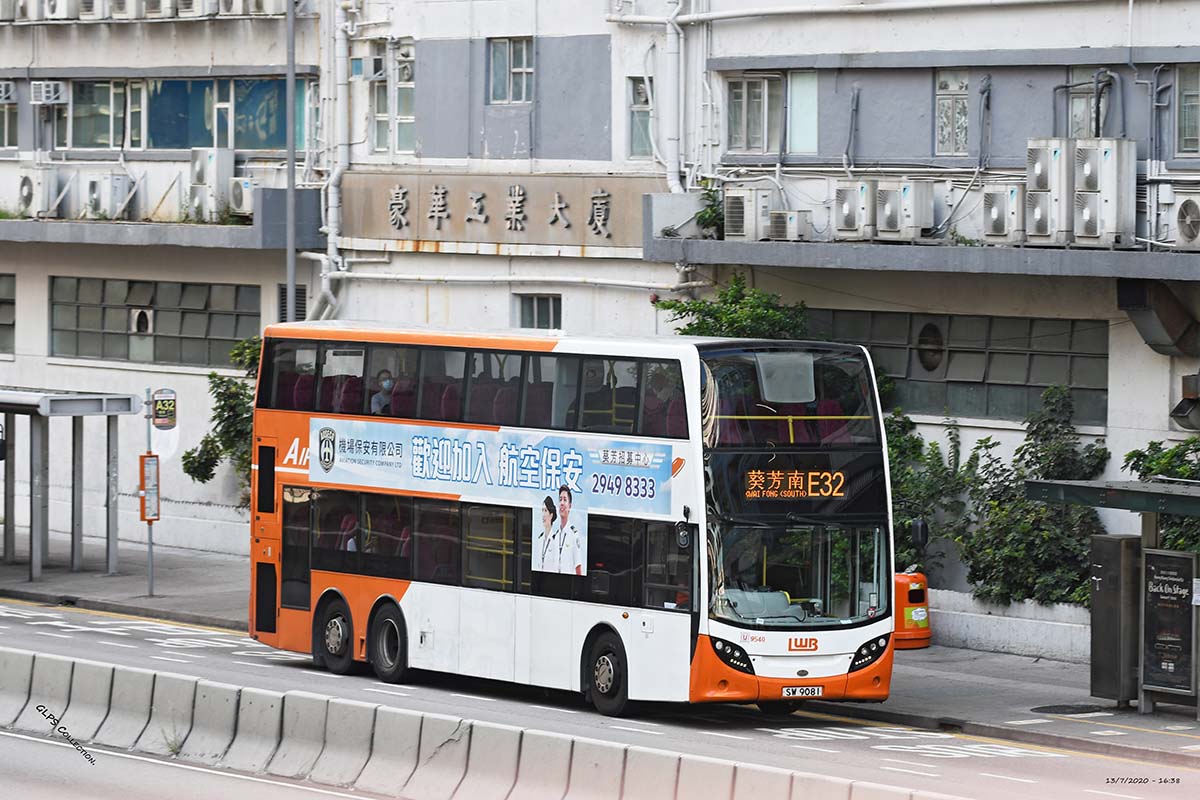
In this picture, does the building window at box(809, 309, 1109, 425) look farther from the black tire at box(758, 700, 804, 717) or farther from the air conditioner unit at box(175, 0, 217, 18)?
the air conditioner unit at box(175, 0, 217, 18)

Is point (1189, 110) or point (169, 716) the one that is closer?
point (169, 716)

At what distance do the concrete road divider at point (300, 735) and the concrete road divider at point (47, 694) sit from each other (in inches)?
124

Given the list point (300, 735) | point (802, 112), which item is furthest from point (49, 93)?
point (300, 735)

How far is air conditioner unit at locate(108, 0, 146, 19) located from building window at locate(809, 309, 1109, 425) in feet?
49.3

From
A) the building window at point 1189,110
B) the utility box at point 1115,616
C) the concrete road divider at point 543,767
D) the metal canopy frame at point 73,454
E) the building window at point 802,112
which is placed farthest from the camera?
the metal canopy frame at point 73,454

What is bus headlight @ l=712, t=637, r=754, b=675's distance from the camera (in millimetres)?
20812

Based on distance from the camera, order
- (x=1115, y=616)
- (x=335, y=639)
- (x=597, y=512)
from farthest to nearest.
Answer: (x=335, y=639)
(x=1115, y=616)
(x=597, y=512)

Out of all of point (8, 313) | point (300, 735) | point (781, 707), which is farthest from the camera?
point (8, 313)

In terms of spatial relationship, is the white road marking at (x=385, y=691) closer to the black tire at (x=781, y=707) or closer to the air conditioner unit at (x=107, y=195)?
the black tire at (x=781, y=707)

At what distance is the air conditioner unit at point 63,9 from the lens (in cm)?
3981

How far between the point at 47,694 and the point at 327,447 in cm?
570

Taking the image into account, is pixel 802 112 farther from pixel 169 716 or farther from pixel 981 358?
pixel 169 716

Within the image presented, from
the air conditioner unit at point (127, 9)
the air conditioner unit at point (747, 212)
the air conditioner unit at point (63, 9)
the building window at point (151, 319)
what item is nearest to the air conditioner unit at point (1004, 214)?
the air conditioner unit at point (747, 212)

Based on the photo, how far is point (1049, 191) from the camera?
26094 mm
